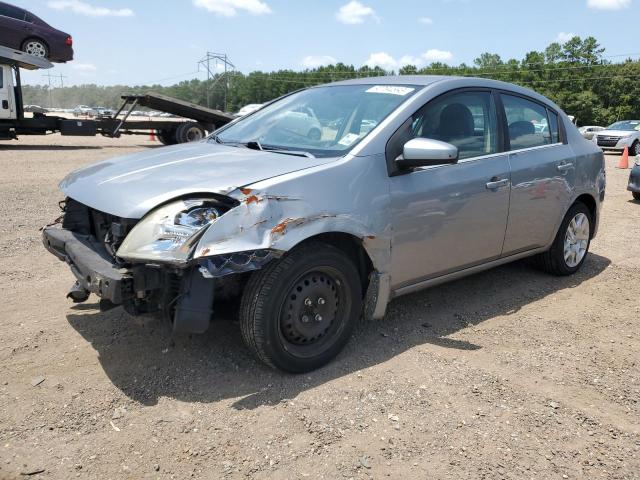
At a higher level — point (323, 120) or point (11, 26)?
point (11, 26)

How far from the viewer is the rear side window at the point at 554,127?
5031 mm

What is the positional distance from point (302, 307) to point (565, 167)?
3.00 metres

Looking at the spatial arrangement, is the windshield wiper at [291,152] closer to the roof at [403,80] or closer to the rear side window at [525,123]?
the roof at [403,80]

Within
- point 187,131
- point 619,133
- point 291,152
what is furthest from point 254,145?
point 619,133

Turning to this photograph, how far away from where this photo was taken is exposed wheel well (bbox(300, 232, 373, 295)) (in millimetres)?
3432

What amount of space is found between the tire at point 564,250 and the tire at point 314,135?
264cm

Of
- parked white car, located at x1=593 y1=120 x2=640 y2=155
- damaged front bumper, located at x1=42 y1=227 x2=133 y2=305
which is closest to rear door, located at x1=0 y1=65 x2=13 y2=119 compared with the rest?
damaged front bumper, located at x1=42 y1=227 x2=133 y2=305

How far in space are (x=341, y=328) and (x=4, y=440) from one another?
6.24 feet

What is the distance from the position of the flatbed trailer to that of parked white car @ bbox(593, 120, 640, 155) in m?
15.3

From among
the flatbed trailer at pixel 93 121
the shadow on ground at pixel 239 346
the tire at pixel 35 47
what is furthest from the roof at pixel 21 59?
the shadow on ground at pixel 239 346

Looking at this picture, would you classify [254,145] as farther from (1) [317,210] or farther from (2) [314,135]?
(1) [317,210]

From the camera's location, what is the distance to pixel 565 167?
494cm

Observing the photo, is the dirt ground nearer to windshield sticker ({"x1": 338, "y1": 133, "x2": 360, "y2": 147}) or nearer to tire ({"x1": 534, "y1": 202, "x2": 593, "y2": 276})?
tire ({"x1": 534, "y1": 202, "x2": 593, "y2": 276})

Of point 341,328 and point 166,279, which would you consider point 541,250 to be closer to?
point 341,328
